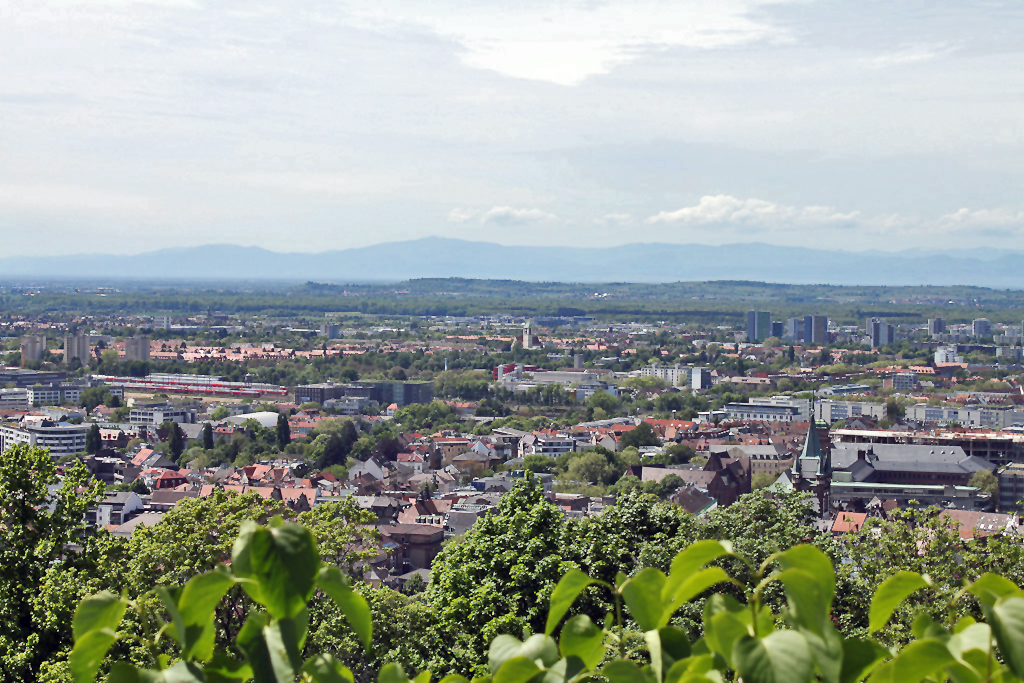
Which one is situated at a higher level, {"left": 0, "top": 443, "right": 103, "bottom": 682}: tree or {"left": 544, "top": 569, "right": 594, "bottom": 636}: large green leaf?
{"left": 544, "top": 569, "right": 594, "bottom": 636}: large green leaf

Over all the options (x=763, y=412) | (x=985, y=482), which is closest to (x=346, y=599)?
(x=985, y=482)

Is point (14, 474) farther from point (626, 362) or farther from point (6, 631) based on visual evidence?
point (626, 362)

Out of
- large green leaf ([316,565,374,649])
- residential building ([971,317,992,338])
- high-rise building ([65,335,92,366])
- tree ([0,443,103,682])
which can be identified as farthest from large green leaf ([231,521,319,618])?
residential building ([971,317,992,338])

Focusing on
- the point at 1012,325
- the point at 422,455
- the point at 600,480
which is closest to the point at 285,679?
the point at 600,480

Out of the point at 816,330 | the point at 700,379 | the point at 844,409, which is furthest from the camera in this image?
the point at 816,330

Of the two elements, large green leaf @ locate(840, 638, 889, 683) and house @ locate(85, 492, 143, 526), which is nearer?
large green leaf @ locate(840, 638, 889, 683)

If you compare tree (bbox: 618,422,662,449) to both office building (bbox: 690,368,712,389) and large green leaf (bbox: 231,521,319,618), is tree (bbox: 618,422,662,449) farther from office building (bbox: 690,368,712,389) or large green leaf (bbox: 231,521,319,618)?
large green leaf (bbox: 231,521,319,618)

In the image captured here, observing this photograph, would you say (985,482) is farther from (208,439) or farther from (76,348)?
(76,348)
